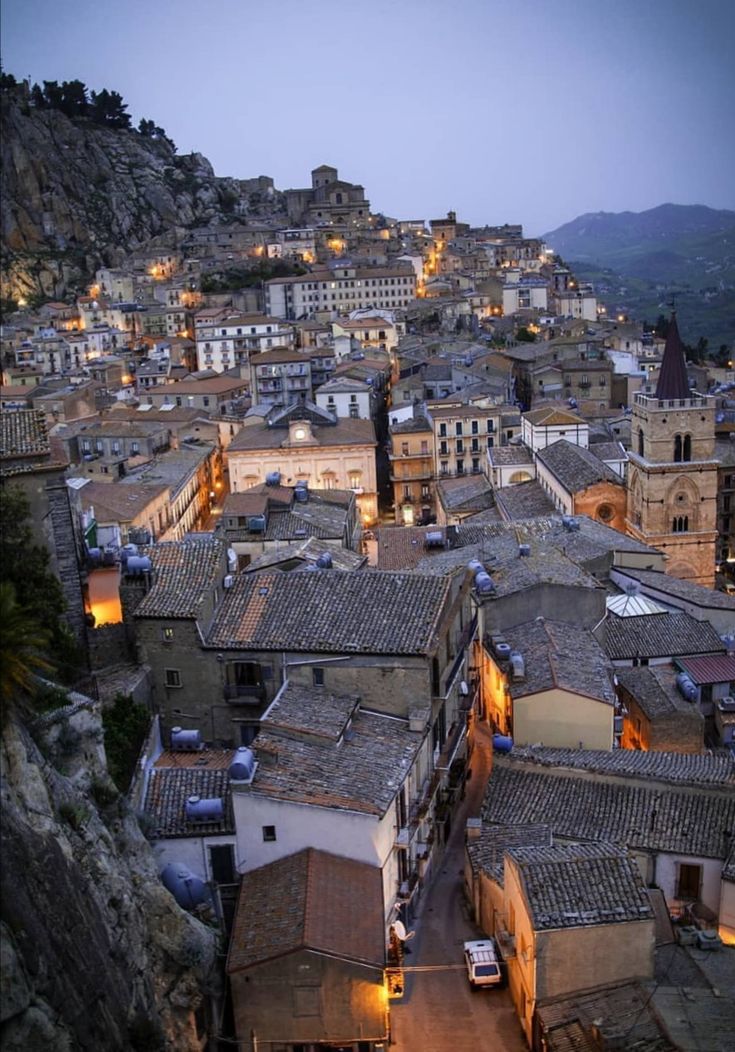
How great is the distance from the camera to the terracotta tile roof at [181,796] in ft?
76.9

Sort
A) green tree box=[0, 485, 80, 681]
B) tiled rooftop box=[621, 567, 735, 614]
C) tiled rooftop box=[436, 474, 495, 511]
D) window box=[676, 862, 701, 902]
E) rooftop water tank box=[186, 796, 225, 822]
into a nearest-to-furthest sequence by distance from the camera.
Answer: rooftop water tank box=[186, 796, 225, 822] → green tree box=[0, 485, 80, 681] → window box=[676, 862, 701, 902] → tiled rooftop box=[621, 567, 735, 614] → tiled rooftop box=[436, 474, 495, 511]

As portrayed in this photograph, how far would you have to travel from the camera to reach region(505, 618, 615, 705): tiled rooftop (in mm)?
30625

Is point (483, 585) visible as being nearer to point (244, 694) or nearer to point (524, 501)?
point (244, 694)

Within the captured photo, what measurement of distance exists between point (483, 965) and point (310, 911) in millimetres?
4798

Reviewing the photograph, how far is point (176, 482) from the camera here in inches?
2500

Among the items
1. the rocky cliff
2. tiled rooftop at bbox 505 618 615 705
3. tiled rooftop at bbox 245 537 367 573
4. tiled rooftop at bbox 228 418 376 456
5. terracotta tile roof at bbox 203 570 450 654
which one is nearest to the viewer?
terracotta tile roof at bbox 203 570 450 654

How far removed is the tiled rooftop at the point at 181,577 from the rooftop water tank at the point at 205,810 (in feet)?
19.9

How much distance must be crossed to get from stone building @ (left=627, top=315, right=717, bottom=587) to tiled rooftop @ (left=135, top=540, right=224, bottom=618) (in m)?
28.5

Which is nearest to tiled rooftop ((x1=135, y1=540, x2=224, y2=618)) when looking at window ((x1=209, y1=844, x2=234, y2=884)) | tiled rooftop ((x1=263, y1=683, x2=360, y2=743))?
tiled rooftop ((x1=263, y1=683, x2=360, y2=743))

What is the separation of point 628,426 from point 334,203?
121699mm

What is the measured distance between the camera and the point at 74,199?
162 meters

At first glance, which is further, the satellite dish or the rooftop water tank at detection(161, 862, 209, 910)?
the satellite dish

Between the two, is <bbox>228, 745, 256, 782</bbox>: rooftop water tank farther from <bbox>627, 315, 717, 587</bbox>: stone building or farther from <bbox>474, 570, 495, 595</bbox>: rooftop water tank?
<bbox>627, 315, 717, 587</bbox>: stone building

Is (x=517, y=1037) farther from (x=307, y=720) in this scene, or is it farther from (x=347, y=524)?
(x=347, y=524)
